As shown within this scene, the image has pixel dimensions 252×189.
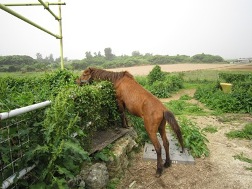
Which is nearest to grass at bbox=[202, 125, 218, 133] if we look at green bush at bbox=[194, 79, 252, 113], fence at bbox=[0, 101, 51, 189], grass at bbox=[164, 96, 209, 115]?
grass at bbox=[164, 96, 209, 115]

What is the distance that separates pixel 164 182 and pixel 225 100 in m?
7.50

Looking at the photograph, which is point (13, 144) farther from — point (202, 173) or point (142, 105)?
point (202, 173)

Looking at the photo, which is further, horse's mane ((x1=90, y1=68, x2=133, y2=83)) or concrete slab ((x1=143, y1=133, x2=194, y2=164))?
horse's mane ((x1=90, y1=68, x2=133, y2=83))

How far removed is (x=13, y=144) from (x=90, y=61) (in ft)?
162

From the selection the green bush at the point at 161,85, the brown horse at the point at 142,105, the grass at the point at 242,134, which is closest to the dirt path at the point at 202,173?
the brown horse at the point at 142,105

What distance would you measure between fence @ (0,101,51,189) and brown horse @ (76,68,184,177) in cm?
253

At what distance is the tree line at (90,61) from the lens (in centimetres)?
973

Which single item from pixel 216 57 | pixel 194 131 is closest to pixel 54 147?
pixel 194 131

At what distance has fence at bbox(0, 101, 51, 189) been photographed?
7.21 ft

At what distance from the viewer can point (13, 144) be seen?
8.12 ft

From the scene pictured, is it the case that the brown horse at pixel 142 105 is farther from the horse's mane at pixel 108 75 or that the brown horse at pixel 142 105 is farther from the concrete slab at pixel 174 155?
the concrete slab at pixel 174 155

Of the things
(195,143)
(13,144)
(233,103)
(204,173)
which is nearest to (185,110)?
(233,103)

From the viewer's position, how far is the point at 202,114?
31.4 ft

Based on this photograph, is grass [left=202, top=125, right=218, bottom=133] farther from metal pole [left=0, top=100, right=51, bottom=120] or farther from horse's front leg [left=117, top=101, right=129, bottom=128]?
metal pole [left=0, top=100, right=51, bottom=120]
